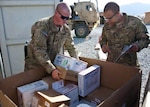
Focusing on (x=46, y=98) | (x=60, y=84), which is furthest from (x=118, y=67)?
(x=46, y=98)

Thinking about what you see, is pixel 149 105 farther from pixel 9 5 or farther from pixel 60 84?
pixel 9 5

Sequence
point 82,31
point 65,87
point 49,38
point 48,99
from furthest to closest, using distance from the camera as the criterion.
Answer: point 82,31 < point 49,38 < point 65,87 < point 48,99

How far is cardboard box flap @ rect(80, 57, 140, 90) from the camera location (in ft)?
4.52

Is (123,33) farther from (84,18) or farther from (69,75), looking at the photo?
(84,18)

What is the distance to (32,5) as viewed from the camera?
243 cm

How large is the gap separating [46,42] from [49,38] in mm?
57

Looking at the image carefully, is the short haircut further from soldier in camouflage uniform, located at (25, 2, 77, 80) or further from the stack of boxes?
the stack of boxes

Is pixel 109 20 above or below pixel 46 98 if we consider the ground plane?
above

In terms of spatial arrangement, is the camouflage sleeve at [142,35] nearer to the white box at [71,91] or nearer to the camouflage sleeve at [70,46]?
the camouflage sleeve at [70,46]

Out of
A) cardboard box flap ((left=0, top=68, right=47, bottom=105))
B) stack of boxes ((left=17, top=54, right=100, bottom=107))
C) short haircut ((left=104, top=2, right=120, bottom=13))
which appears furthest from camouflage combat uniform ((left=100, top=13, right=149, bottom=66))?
cardboard box flap ((left=0, top=68, right=47, bottom=105))

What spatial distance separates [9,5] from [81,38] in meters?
6.14

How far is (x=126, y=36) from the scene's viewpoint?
1908 millimetres

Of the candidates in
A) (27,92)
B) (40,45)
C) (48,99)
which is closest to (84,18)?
(40,45)

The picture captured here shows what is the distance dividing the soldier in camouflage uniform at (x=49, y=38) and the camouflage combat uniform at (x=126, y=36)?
0.51 m
